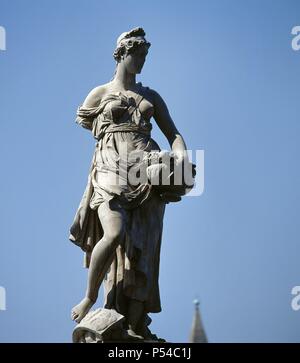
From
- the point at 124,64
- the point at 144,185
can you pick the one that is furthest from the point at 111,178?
the point at 124,64

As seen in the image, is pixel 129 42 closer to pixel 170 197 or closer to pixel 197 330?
pixel 170 197

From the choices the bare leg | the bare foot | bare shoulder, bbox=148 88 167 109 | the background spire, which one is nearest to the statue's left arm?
bare shoulder, bbox=148 88 167 109

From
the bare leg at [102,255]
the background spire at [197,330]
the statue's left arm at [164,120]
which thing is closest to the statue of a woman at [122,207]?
the bare leg at [102,255]

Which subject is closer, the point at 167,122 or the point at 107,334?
the point at 107,334

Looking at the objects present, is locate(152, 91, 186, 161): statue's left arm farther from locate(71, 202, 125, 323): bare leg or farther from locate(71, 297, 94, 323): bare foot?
locate(71, 297, 94, 323): bare foot

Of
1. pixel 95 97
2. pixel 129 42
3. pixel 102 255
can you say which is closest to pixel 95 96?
pixel 95 97

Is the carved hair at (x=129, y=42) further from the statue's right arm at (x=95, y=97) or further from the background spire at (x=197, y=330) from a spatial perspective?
the background spire at (x=197, y=330)

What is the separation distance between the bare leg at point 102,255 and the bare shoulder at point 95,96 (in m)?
1.82

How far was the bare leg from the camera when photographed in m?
16.6

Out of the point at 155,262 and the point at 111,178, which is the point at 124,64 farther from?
the point at 155,262

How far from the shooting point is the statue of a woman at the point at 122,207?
1677 centimetres
